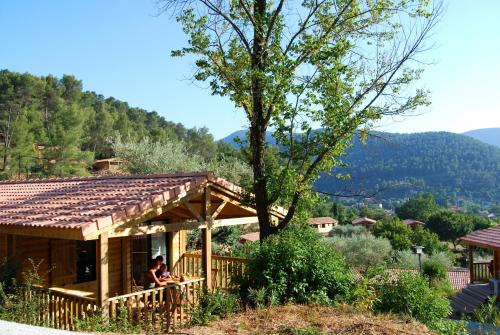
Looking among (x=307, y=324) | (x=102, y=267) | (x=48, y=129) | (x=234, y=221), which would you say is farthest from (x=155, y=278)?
(x=48, y=129)

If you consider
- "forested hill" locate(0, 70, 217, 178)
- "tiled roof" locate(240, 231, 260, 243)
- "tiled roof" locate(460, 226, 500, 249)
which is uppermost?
"forested hill" locate(0, 70, 217, 178)

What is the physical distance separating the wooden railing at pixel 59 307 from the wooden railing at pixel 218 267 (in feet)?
9.91

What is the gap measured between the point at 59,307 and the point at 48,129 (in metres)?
40.5

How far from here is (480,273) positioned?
22.2 meters

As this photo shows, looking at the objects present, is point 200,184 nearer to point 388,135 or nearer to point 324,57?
point 324,57

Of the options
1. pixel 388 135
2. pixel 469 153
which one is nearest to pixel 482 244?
pixel 388 135

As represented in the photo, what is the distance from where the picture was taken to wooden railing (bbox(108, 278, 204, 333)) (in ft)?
27.7

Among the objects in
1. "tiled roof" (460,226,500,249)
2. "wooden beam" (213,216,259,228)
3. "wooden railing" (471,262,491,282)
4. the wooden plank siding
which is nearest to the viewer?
"wooden beam" (213,216,259,228)

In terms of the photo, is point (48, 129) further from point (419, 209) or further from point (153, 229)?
point (419, 209)

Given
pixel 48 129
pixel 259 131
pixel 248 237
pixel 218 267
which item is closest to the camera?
pixel 259 131

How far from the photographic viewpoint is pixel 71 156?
145ft

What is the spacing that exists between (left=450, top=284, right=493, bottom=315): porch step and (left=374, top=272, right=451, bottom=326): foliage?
424 inches

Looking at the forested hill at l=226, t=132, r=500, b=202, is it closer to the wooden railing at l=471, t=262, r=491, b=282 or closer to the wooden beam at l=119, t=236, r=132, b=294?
the wooden railing at l=471, t=262, r=491, b=282

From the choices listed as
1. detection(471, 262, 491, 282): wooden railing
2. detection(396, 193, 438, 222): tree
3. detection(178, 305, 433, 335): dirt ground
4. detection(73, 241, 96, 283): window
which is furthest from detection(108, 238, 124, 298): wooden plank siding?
detection(396, 193, 438, 222): tree
